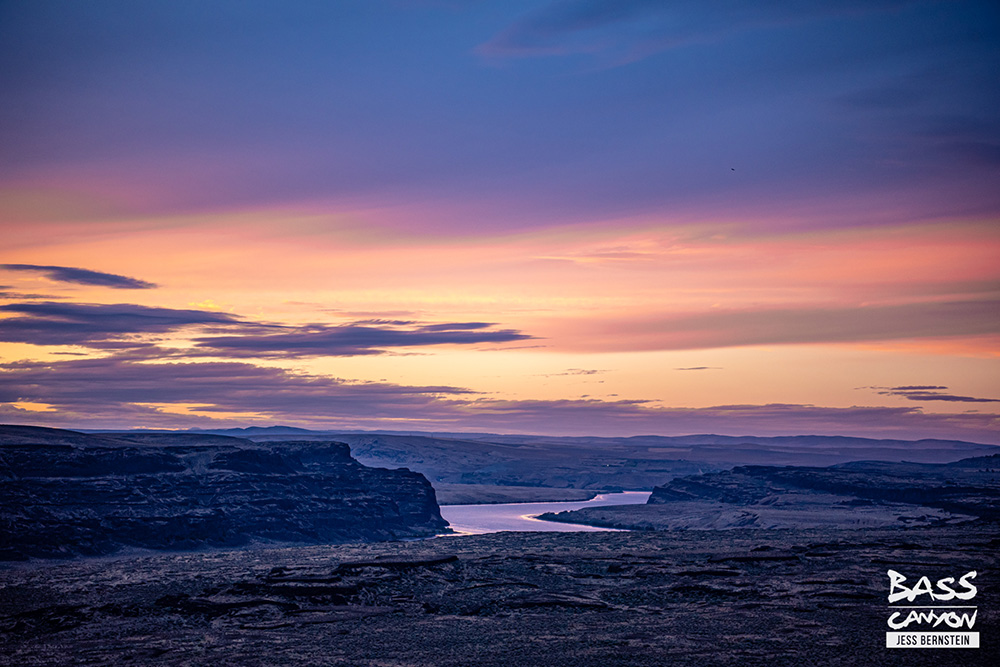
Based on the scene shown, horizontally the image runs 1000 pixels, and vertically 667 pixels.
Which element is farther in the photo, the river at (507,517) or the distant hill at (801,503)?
the river at (507,517)

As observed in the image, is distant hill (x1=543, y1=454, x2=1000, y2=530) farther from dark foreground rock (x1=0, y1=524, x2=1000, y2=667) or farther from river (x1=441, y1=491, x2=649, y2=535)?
dark foreground rock (x1=0, y1=524, x2=1000, y2=667)

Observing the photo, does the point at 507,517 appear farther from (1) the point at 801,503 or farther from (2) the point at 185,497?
(2) the point at 185,497

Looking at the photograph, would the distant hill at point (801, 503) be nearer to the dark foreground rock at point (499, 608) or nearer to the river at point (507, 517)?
the river at point (507, 517)

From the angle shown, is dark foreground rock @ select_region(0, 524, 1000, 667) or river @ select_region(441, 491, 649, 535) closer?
dark foreground rock @ select_region(0, 524, 1000, 667)

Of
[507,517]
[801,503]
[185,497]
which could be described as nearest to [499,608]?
[185,497]

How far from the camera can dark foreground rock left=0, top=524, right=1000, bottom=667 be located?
41.7 meters

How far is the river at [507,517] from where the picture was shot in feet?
426

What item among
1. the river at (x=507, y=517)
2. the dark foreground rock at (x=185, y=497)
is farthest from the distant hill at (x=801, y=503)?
the dark foreground rock at (x=185, y=497)

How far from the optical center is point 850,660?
3894cm

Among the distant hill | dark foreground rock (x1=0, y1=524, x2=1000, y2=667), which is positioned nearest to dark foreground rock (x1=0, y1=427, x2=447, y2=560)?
dark foreground rock (x1=0, y1=524, x2=1000, y2=667)

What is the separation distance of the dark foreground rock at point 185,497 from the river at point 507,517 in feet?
21.1

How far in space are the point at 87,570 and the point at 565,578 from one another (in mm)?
37740

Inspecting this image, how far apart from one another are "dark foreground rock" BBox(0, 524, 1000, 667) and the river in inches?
2049

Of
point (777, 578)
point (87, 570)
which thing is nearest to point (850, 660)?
point (777, 578)
